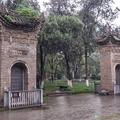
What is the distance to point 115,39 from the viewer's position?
19.8 metres

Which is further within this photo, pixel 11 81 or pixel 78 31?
pixel 78 31

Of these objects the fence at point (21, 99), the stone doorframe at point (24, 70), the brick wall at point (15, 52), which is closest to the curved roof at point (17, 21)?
the brick wall at point (15, 52)

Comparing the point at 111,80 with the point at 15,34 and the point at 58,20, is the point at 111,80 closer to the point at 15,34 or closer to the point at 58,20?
the point at 58,20

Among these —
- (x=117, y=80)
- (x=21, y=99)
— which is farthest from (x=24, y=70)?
(x=117, y=80)

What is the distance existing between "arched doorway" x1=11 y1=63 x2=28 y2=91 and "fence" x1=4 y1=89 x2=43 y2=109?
42.1 inches

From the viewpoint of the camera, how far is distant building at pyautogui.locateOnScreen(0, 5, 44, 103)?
12453 mm

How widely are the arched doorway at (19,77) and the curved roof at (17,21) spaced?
262cm

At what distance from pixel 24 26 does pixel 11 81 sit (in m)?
3.89

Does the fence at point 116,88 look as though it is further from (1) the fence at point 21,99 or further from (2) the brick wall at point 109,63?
(1) the fence at point 21,99

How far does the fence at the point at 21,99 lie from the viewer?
→ 11.6m

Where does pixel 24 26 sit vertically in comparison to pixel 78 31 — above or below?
below

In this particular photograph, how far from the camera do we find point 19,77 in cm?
1369

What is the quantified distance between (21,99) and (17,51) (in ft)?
10.6

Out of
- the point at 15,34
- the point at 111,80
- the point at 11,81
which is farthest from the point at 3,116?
the point at 111,80
